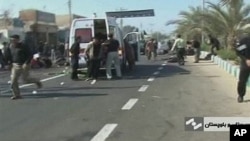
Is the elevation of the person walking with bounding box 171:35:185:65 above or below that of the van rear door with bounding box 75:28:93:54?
below

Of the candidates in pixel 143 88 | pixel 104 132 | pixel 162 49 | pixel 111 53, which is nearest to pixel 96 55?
pixel 111 53

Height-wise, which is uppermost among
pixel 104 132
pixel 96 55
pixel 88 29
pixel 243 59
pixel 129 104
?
pixel 88 29

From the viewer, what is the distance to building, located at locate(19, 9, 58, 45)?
58.3m

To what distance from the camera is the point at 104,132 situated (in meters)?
8.62

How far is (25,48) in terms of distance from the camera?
1373 cm

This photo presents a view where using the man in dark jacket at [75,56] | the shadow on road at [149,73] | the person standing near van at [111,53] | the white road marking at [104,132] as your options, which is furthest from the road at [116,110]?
the shadow on road at [149,73]

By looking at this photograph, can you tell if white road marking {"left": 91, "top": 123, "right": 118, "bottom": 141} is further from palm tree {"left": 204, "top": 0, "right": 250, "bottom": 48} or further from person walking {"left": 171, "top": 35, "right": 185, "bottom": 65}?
palm tree {"left": 204, "top": 0, "right": 250, "bottom": 48}

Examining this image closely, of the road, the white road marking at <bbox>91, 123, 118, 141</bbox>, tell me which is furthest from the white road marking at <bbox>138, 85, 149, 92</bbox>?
the white road marking at <bbox>91, 123, 118, 141</bbox>

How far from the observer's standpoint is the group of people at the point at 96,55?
18.8 metres

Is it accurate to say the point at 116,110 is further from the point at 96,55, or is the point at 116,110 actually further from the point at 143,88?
the point at 96,55

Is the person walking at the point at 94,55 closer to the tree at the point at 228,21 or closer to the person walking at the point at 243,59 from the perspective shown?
the person walking at the point at 243,59

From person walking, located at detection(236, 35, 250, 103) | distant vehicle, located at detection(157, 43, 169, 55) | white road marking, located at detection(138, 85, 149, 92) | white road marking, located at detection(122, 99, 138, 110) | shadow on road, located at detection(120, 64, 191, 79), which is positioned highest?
person walking, located at detection(236, 35, 250, 103)

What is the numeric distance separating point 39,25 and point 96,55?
1680 inches

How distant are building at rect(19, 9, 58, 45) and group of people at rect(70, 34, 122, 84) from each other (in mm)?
38939
